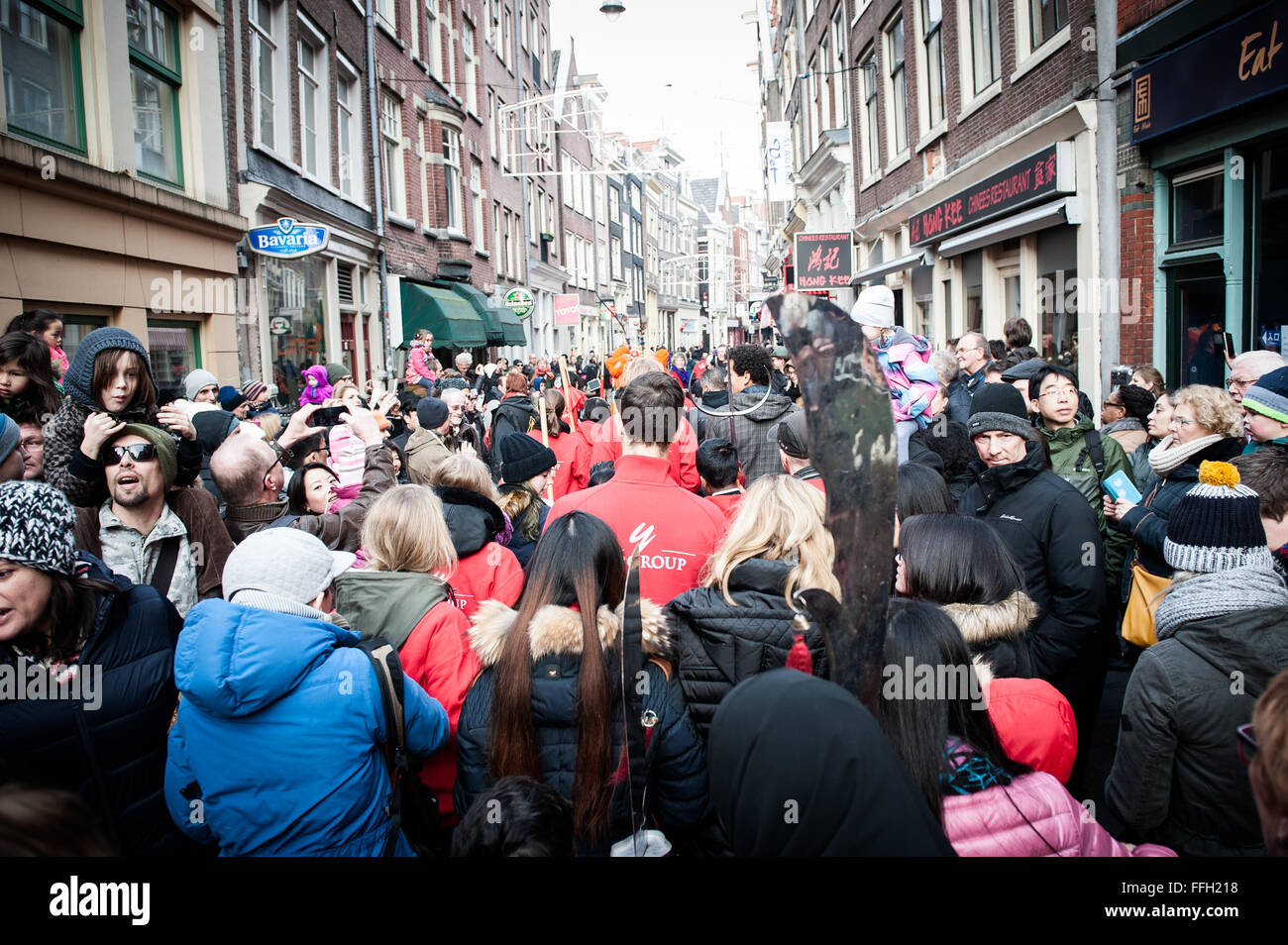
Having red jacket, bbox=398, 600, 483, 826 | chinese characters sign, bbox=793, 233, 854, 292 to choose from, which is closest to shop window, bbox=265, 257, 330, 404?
chinese characters sign, bbox=793, 233, 854, 292

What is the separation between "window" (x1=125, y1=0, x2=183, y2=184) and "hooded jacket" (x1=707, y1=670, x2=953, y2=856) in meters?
9.57

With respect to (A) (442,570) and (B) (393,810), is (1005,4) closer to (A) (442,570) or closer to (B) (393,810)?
(A) (442,570)

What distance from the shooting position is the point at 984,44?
11703 mm

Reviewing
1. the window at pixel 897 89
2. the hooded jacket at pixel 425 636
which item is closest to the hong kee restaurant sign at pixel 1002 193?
the window at pixel 897 89

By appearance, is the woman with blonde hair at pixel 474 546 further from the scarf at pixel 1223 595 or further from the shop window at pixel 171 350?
the shop window at pixel 171 350

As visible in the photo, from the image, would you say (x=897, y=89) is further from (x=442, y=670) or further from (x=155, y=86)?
(x=442, y=670)

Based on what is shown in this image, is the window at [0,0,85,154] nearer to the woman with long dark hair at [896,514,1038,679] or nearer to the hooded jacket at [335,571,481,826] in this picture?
the hooded jacket at [335,571,481,826]

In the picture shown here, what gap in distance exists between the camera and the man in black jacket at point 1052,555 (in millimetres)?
3250

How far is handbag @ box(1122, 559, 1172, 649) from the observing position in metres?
3.02

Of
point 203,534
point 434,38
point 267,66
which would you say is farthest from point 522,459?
point 434,38

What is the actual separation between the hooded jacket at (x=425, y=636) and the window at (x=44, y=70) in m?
6.43
